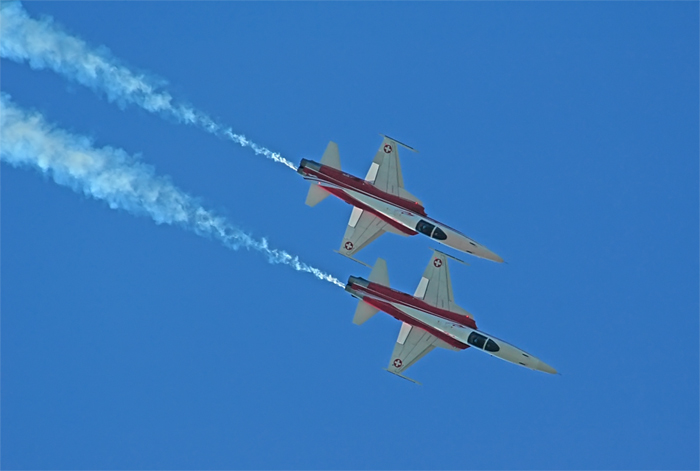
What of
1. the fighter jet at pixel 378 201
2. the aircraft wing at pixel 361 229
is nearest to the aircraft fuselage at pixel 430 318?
the aircraft wing at pixel 361 229

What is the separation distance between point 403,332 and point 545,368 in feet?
24.1

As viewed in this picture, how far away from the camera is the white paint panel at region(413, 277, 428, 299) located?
110875 millimetres

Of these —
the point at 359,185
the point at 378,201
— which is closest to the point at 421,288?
the point at 378,201

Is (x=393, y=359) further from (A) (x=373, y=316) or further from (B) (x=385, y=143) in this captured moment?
(B) (x=385, y=143)

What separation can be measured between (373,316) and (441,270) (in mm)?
4173

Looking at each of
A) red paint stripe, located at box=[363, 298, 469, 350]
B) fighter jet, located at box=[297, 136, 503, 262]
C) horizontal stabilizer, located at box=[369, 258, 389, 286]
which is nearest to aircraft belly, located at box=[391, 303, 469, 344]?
red paint stripe, located at box=[363, 298, 469, 350]

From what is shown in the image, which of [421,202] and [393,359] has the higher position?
[421,202]

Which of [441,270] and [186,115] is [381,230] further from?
[186,115]

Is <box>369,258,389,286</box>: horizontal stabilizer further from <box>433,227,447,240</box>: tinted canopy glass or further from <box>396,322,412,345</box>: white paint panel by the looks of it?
<box>433,227,447,240</box>: tinted canopy glass

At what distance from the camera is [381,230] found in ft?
366

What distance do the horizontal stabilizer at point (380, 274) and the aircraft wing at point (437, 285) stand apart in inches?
69.2

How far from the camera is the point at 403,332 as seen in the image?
365 feet

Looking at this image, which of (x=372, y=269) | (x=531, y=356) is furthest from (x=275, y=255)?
(x=531, y=356)

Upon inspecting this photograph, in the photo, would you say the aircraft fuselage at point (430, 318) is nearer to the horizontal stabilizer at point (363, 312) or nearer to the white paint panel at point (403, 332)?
the horizontal stabilizer at point (363, 312)
